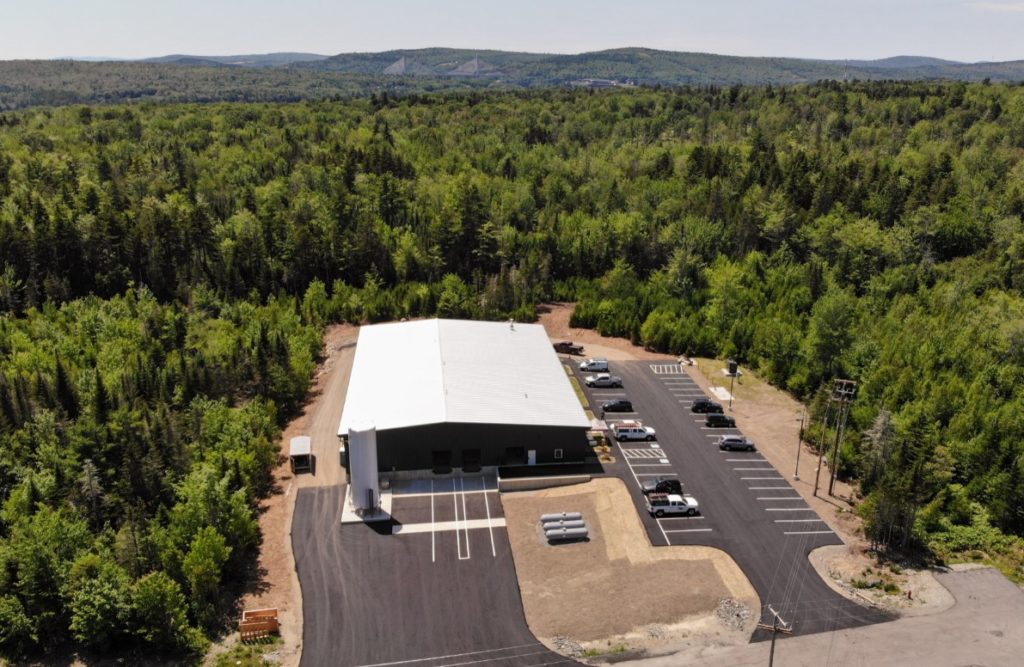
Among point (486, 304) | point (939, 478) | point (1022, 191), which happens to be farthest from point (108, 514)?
point (1022, 191)

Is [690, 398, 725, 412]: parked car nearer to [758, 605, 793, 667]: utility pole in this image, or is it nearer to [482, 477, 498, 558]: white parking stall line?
[482, 477, 498, 558]: white parking stall line

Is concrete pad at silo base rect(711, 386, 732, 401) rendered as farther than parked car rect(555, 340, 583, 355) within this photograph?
No

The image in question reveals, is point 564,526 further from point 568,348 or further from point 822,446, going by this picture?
point 568,348

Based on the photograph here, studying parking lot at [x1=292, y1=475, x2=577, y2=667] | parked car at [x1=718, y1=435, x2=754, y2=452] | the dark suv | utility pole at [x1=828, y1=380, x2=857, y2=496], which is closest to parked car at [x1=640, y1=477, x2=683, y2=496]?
parked car at [x1=718, y1=435, x2=754, y2=452]

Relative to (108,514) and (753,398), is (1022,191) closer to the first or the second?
(753,398)

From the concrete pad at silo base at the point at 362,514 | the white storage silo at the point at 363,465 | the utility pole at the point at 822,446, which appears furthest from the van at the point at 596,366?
the white storage silo at the point at 363,465

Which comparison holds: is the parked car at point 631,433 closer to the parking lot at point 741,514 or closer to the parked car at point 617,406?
the parking lot at point 741,514
